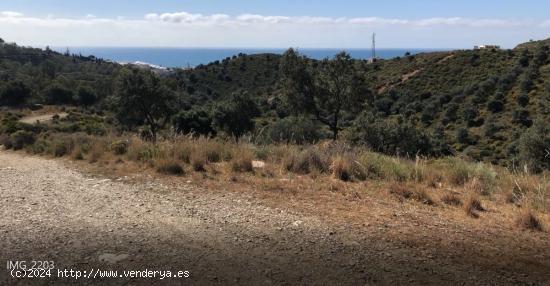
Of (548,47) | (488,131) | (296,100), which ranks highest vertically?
(548,47)

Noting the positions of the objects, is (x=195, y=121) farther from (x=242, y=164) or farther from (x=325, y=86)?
(x=242, y=164)

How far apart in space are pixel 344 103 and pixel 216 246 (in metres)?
22.7

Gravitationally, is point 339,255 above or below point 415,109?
above

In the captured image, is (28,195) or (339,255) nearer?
(339,255)

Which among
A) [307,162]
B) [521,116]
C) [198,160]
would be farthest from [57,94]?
[307,162]

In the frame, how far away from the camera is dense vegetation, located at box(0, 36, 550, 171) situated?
26.7 m

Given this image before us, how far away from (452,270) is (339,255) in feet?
3.49

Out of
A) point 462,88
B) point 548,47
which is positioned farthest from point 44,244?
point 548,47

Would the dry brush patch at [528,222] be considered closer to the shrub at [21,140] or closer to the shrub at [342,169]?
the shrub at [342,169]

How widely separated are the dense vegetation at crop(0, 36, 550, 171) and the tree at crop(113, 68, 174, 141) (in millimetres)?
88

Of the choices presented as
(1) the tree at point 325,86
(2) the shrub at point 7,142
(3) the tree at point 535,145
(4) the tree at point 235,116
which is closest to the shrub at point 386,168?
(2) the shrub at point 7,142

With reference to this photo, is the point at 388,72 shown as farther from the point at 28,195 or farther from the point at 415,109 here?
the point at 28,195

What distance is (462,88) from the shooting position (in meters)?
55.4

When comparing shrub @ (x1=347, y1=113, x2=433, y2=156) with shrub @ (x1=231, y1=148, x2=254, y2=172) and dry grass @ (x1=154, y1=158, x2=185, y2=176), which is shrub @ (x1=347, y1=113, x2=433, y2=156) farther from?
dry grass @ (x1=154, y1=158, x2=185, y2=176)
